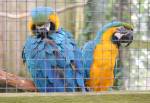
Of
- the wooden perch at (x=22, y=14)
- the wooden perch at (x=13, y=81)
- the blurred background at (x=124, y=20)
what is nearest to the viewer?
the wooden perch at (x=13, y=81)

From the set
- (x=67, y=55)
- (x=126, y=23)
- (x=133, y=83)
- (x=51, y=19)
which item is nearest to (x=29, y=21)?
(x=51, y=19)

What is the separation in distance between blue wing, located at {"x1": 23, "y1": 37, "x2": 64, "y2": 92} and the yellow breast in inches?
8.0

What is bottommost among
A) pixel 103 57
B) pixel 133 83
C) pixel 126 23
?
pixel 133 83

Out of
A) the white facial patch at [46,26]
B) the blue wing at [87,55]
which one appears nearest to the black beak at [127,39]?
the blue wing at [87,55]

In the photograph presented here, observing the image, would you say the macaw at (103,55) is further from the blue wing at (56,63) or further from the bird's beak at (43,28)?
the bird's beak at (43,28)

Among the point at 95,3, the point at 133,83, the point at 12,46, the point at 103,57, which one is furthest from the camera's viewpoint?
the point at 12,46

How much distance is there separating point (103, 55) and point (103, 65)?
0.08 meters

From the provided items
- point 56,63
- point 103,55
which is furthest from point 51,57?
point 103,55

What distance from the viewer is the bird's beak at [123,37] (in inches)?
101

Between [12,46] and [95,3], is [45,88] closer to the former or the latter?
[95,3]

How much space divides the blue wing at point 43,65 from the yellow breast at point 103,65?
0.20 metres

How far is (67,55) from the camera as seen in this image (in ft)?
8.39

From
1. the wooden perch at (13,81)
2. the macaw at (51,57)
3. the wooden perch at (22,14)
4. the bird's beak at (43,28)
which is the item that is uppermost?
the wooden perch at (22,14)

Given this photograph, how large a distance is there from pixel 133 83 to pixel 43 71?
2.79 ft
